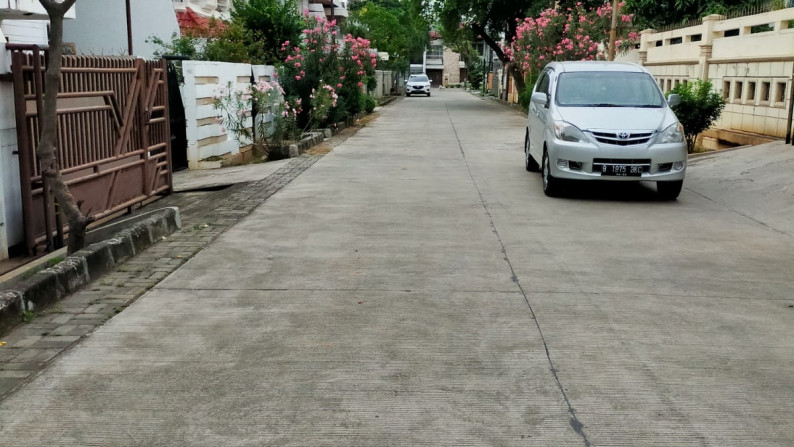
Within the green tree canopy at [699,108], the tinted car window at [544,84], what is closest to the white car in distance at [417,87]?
the green tree canopy at [699,108]

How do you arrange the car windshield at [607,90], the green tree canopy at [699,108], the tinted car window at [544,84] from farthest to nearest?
the green tree canopy at [699,108]
the tinted car window at [544,84]
the car windshield at [607,90]

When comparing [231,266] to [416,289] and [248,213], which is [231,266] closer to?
[416,289]

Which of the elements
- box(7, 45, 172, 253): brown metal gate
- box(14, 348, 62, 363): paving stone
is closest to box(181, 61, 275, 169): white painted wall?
box(7, 45, 172, 253): brown metal gate

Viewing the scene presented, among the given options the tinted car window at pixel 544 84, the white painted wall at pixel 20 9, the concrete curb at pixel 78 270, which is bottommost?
the concrete curb at pixel 78 270

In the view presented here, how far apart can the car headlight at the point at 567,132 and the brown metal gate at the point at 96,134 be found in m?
5.34

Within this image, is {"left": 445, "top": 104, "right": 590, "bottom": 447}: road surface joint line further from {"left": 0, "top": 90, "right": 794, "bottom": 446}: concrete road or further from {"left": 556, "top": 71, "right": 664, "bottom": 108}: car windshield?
{"left": 556, "top": 71, "right": 664, "bottom": 108}: car windshield

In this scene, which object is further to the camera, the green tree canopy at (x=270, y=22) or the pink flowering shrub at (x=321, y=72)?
the green tree canopy at (x=270, y=22)

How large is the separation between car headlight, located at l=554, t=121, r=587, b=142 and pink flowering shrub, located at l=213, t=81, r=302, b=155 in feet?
21.4

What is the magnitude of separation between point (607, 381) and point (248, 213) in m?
6.09

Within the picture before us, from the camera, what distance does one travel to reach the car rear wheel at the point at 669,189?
10734 millimetres

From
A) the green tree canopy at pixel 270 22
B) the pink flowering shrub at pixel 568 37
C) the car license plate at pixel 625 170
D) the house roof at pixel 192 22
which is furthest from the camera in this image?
the pink flowering shrub at pixel 568 37

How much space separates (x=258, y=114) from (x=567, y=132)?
8142mm

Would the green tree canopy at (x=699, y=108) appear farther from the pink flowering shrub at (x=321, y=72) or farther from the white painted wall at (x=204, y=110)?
the white painted wall at (x=204, y=110)

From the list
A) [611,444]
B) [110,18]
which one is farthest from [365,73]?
[611,444]
